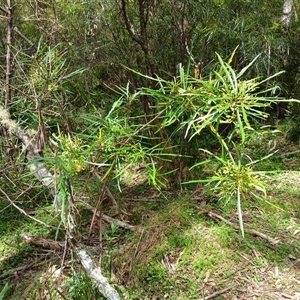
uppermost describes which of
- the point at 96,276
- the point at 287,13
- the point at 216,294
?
the point at 287,13

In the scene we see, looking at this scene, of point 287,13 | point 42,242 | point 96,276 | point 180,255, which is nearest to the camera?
point 96,276

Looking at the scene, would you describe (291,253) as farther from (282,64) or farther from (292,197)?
(282,64)

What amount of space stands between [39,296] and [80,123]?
158cm

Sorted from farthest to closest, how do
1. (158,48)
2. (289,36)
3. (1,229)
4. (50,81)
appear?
(289,36)
(158,48)
(1,229)
(50,81)

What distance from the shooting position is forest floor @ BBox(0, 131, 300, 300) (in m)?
1.70

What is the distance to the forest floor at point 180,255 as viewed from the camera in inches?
66.9

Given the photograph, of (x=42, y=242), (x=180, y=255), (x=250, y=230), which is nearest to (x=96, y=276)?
(x=180, y=255)

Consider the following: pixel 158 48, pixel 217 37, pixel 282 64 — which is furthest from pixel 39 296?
pixel 282 64

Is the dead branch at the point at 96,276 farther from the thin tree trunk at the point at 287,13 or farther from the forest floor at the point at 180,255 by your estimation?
the thin tree trunk at the point at 287,13

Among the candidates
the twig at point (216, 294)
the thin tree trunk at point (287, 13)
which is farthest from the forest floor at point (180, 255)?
the thin tree trunk at point (287, 13)

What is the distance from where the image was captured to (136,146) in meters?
1.30

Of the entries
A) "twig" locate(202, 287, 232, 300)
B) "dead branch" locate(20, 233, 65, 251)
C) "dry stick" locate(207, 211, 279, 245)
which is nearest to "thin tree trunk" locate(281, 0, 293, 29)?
"dry stick" locate(207, 211, 279, 245)

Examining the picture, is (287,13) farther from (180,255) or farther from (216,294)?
(216,294)

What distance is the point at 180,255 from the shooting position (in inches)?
75.7
